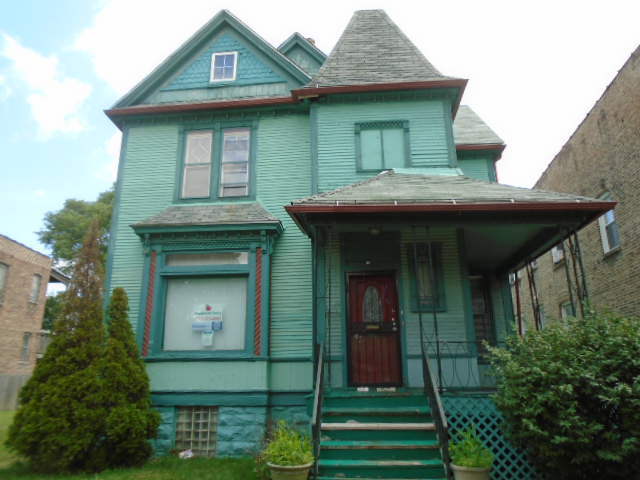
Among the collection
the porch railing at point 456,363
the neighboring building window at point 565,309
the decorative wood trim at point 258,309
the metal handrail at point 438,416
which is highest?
the neighboring building window at point 565,309

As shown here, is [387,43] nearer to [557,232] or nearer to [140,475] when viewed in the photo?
[557,232]

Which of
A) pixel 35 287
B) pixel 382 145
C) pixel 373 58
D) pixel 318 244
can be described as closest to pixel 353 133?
pixel 382 145

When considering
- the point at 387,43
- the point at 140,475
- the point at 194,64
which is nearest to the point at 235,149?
the point at 194,64

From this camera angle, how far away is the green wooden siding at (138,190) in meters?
9.48

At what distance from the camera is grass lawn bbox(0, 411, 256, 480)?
6254mm

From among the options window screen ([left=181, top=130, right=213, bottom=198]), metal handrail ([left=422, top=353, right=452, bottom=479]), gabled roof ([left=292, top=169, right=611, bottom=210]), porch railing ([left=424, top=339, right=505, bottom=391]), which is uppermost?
window screen ([left=181, top=130, right=213, bottom=198])

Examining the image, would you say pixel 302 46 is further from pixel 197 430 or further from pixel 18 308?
pixel 18 308

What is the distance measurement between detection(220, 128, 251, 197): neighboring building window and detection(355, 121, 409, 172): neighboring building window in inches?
96.0

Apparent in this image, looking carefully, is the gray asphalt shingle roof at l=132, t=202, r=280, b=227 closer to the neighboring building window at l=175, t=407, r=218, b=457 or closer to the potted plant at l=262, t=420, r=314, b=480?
the neighboring building window at l=175, t=407, r=218, b=457

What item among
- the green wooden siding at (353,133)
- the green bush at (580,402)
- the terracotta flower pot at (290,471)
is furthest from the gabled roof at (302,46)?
the terracotta flower pot at (290,471)

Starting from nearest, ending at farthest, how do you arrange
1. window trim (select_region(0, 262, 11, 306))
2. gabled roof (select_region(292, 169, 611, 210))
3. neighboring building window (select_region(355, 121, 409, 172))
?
gabled roof (select_region(292, 169, 611, 210))
neighboring building window (select_region(355, 121, 409, 172))
window trim (select_region(0, 262, 11, 306))

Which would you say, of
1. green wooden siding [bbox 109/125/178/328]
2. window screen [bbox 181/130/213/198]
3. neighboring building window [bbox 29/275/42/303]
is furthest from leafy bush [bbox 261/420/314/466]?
neighboring building window [bbox 29/275/42/303]

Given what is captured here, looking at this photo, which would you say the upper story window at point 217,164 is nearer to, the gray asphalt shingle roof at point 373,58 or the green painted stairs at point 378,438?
the gray asphalt shingle roof at point 373,58

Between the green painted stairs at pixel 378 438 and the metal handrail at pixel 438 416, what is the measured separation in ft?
0.40
